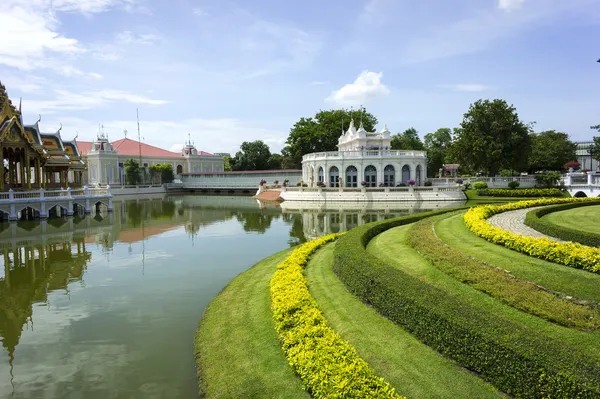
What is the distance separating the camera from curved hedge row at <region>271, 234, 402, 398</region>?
19.9ft

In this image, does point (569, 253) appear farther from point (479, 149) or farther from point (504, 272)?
point (479, 149)

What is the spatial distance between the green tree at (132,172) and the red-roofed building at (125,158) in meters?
3.84

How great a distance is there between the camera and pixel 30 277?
16.8 metres

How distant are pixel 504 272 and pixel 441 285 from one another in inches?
61.0

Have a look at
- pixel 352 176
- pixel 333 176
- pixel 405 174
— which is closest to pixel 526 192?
pixel 405 174

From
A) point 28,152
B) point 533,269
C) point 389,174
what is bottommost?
point 533,269

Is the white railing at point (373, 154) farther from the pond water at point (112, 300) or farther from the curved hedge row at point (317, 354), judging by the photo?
the curved hedge row at point (317, 354)

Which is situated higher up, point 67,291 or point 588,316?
point 588,316

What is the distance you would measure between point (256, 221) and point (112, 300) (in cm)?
2110

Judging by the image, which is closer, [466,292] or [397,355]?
[397,355]

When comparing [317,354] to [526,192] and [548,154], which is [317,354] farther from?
[548,154]

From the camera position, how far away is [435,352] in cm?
744

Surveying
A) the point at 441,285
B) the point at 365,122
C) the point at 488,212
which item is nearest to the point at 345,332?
the point at 441,285

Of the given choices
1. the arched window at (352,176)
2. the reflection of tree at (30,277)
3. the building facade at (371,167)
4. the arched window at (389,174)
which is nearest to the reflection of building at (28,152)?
the reflection of tree at (30,277)
